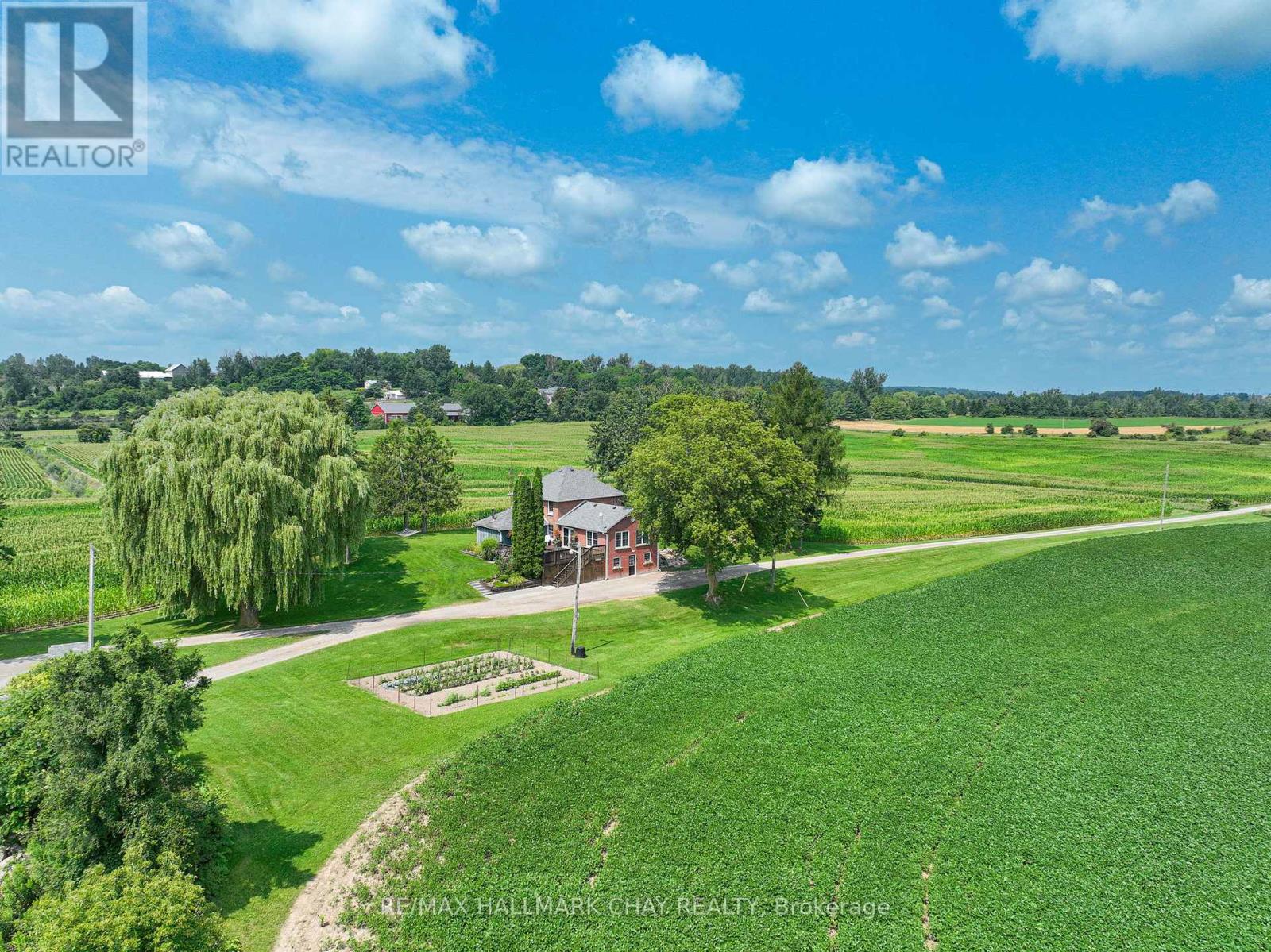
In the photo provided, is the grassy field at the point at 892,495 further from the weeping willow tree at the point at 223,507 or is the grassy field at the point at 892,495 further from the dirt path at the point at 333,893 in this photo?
the dirt path at the point at 333,893

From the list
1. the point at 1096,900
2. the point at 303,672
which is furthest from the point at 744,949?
the point at 303,672

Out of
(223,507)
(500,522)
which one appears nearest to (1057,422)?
(500,522)

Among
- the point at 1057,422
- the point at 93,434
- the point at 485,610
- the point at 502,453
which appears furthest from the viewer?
the point at 1057,422

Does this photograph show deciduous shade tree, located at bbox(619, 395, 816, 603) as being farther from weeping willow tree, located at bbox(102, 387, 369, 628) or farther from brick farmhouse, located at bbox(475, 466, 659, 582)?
weeping willow tree, located at bbox(102, 387, 369, 628)

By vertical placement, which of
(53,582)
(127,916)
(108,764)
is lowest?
(53,582)

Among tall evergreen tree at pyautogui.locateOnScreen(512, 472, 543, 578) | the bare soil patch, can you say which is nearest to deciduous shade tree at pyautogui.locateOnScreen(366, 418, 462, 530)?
tall evergreen tree at pyautogui.locateOnScreen(512, 472, 543, 578)

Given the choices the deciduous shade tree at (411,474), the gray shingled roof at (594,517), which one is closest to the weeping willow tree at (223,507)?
the gray shingled roof at (594,517)

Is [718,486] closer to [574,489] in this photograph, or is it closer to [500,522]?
[574,489]
